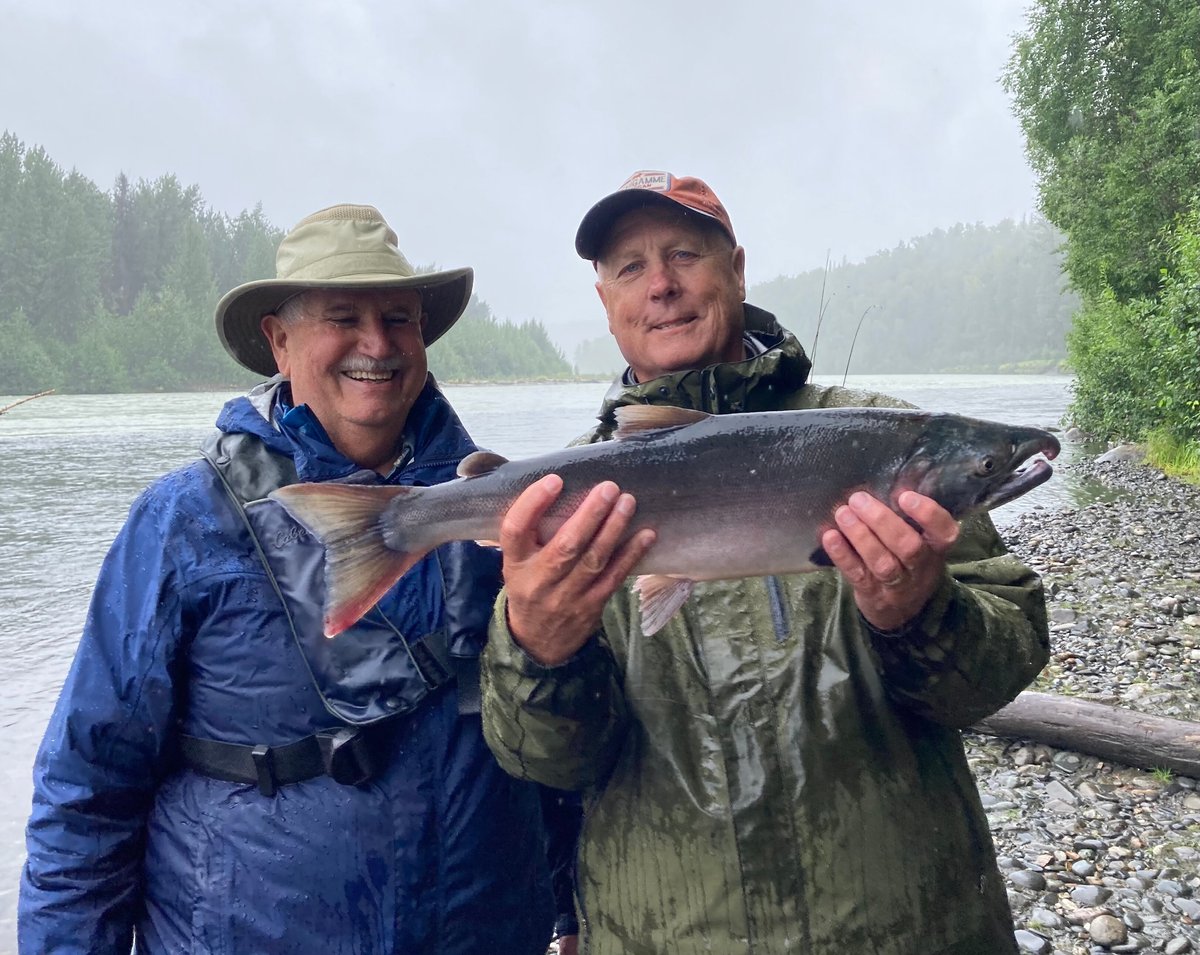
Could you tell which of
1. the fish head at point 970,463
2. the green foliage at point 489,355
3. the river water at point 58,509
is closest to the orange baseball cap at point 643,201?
the fish head at point 970,463

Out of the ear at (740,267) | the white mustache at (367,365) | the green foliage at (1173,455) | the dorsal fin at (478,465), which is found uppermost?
the ear at (740,267)

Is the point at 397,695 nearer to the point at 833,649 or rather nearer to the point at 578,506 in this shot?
the point at 578,506

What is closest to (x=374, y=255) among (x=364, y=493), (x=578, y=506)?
(x=364, y=493)

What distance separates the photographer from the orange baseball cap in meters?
2.91

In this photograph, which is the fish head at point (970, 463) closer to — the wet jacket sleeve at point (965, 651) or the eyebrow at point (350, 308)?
the wet jacket sleeve at point (965, 651)

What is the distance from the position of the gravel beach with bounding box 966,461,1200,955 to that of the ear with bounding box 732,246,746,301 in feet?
11.3

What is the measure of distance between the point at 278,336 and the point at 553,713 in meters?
1.67

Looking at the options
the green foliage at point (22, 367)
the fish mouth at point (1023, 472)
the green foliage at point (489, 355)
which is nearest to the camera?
the fish mouth at point (1023, 472)

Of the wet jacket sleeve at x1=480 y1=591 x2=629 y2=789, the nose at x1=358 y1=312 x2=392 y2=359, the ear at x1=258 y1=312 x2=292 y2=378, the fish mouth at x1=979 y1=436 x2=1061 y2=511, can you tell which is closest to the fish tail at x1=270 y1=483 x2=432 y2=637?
the wet jacket sleeve at x1=480 y1=591 x2=629 y2=789

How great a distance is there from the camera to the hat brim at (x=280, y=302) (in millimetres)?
2775

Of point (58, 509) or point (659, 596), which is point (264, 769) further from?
point (58, 509)

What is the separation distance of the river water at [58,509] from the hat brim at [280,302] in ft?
11.2

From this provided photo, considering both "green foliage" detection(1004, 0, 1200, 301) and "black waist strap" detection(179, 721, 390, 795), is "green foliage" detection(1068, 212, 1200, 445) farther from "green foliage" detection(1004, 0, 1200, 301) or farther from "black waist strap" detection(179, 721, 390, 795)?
"black waist strap" detection(179, 721, 390, 795)

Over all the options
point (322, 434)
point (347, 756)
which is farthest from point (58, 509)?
point (347, 756)
